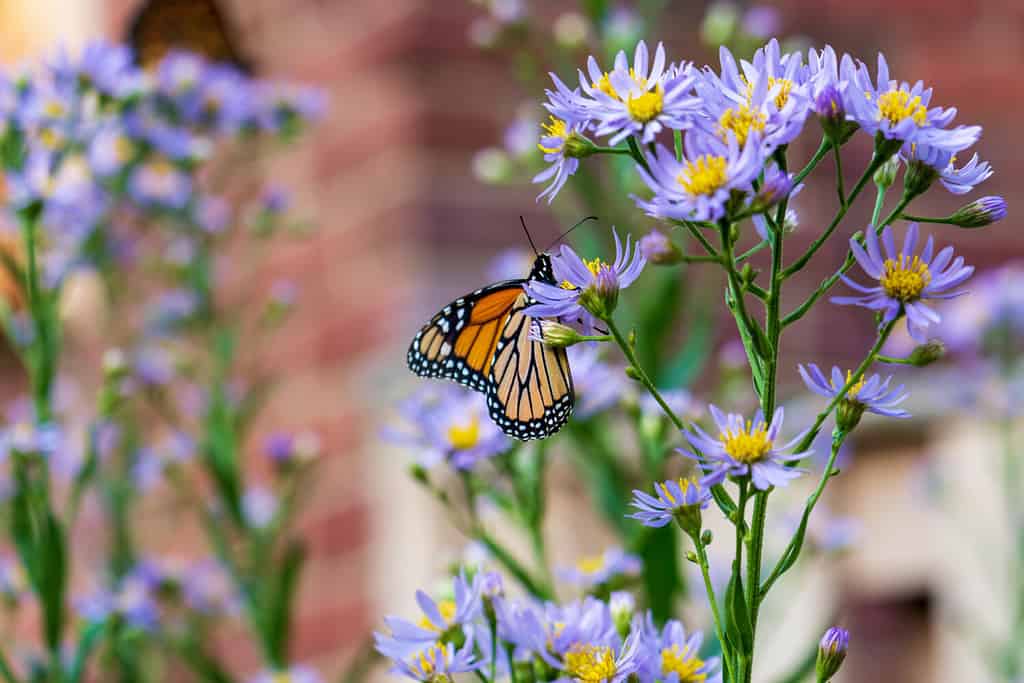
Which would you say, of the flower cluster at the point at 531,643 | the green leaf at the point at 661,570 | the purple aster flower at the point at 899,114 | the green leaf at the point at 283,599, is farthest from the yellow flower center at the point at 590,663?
the green leaf at the point at 283,599

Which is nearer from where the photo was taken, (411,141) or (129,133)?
(129,133)

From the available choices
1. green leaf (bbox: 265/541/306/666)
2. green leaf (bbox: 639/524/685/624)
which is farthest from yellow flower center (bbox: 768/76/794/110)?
green leaf (bbox: 265/541/306/666)

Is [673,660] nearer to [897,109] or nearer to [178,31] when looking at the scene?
[897,109]

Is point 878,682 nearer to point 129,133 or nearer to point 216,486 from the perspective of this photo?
point 216,486

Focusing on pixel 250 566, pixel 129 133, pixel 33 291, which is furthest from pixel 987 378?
pixel 33 291

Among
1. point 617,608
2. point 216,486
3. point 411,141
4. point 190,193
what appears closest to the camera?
point 617,608

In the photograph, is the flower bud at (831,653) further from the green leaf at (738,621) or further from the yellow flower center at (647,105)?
the yellow flower center at (647,105)

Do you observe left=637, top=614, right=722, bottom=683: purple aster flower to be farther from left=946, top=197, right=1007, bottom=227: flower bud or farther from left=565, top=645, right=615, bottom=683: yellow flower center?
left=946, top=197, right=1007, bottom=227: flower bud
